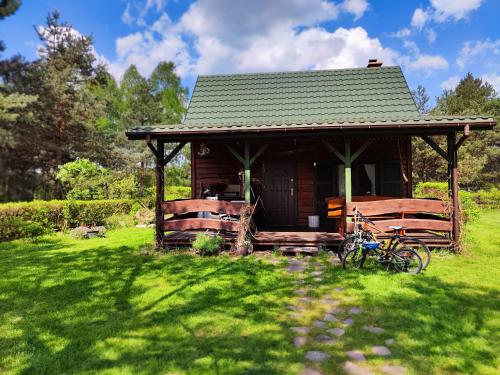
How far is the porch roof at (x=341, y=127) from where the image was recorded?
724 cm

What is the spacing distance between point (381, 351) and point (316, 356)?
2.17 ft

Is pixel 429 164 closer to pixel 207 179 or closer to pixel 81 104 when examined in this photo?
pixel 207 179

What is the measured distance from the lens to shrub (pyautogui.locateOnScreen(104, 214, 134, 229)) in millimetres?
14094

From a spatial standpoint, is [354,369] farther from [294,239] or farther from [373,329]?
[294,239]

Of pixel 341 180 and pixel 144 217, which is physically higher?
pixel 341 180

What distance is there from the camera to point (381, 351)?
3.30m

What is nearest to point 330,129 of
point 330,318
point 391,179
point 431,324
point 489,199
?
point 391,179

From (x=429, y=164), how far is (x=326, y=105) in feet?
50.1

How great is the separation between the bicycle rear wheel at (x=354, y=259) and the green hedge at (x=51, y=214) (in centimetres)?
1021

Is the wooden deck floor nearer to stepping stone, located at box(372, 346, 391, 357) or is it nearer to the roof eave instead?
the roof eave

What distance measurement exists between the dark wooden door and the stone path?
5099mm

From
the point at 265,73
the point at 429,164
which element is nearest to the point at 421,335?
the point at 265,73

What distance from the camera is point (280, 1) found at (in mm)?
12141

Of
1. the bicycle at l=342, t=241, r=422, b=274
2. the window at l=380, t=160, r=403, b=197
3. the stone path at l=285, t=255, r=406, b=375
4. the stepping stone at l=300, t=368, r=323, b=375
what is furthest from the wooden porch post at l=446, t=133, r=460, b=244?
the stepping stone at l=300, t=368, r=323, b=375
